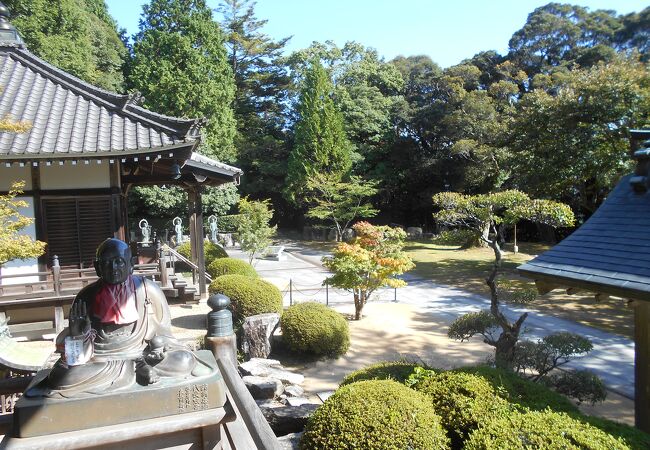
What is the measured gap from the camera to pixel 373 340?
32.1 feet

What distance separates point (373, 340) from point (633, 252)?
5.72 metres

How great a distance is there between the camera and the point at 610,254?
17.5 feet

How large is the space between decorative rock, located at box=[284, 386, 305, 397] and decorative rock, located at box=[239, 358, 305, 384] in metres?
0.23

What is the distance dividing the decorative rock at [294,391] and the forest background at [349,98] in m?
13.3

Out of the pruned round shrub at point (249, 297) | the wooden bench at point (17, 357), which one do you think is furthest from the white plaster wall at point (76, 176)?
the wooden bench at point (17, 357)

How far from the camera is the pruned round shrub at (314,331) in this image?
8.39 m

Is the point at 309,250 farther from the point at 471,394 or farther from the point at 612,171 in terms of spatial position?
the point at 471,394

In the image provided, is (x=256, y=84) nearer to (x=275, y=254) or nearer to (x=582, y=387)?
(x=275, y=254)

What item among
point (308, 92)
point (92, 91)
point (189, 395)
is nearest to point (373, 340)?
point (189, 395)

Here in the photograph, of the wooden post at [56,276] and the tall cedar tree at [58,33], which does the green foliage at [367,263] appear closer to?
the wooden post at [56,276]

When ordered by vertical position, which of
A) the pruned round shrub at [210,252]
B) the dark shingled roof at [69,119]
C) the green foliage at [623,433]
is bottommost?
the green foliage at [623,433]

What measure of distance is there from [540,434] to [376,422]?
4.27 feet

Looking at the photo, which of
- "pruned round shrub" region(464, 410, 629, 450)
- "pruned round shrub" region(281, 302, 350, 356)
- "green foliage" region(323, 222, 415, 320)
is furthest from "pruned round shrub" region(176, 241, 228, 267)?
"pruned round shrub" region(464, 410, 629, 450)

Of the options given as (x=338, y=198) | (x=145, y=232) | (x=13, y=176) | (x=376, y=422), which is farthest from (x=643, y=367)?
(x=338, y=198)
